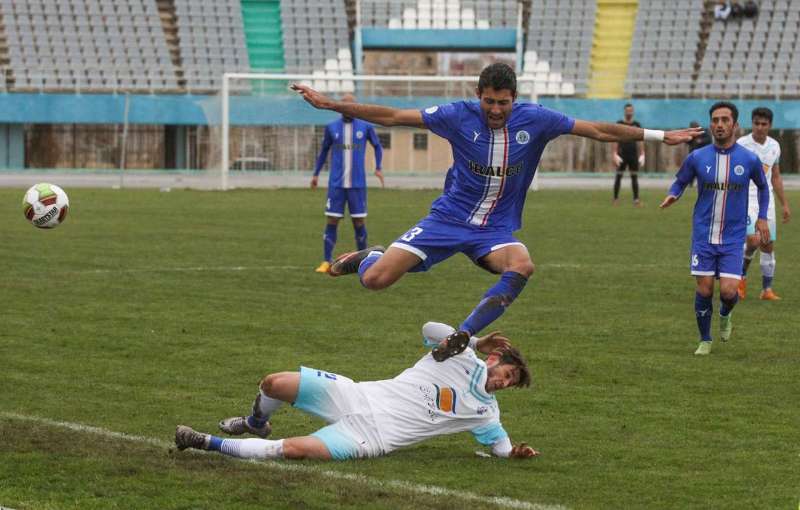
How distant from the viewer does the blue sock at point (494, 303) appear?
868 centimetres

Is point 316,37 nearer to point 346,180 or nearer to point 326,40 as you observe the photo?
point 326,40

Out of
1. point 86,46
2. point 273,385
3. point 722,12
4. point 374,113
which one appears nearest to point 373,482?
point 273,385

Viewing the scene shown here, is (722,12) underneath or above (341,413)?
underneath

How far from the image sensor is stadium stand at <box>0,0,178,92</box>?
49562 mm

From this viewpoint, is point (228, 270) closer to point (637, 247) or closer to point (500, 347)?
point (637, 247)

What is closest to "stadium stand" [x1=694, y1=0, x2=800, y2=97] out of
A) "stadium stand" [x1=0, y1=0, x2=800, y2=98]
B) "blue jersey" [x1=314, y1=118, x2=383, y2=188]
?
"stadium stand" [x1=0, y1=0, x2=800, y2=98]

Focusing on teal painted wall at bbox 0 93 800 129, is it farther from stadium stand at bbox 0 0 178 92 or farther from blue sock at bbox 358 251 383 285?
blue sock at bbox 358 251 383 285

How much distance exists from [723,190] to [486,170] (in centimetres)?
325

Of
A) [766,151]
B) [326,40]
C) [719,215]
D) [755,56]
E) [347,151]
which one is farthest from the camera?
[326,40]

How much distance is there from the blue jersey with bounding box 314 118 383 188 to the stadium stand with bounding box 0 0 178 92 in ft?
98.4

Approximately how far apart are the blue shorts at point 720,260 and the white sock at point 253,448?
5.66 m

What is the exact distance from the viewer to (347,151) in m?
19.4

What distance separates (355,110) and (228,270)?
358 inches

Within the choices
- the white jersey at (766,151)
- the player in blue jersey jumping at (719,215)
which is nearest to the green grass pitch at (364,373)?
the player in blue jersey jumping at (719,215)
